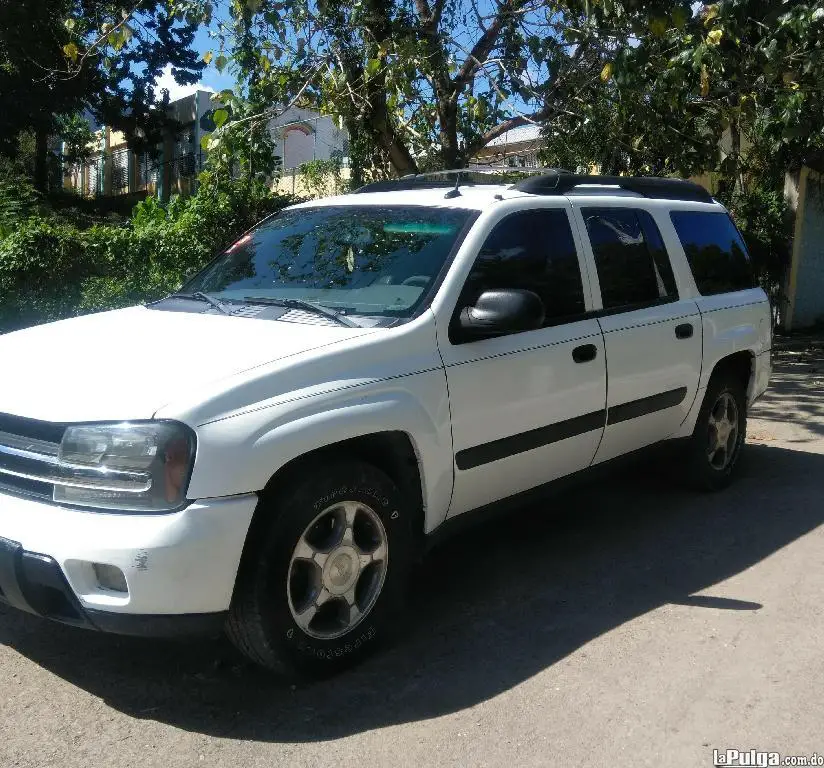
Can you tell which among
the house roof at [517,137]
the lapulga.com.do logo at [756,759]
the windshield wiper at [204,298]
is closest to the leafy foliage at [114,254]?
the windshield wiper at [204,298]

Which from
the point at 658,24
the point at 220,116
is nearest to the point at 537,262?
the point at 658,24

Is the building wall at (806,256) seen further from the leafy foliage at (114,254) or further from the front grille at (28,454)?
the front grille at (28,454)

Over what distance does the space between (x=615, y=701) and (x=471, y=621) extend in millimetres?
894

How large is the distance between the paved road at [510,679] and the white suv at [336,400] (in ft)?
1.04

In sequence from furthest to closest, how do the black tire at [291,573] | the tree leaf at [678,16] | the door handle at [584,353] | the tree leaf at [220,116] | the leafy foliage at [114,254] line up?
the tree leaf at [220,116], the leafy foliage at [114,254], the tree leaf at [678,16], the door handle at [584,353], the black tire at [291,573]

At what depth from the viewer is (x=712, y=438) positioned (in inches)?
252

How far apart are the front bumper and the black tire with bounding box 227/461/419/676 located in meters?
0.13

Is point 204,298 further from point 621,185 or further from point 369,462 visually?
point 621,185

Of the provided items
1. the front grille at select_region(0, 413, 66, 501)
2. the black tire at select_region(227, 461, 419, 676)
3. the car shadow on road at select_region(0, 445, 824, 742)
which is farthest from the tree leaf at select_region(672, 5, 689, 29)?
the front grille at select_region(0, 413, 66, 501)

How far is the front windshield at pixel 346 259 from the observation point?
4391 millimetres

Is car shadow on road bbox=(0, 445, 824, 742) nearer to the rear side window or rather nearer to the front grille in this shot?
the front grille

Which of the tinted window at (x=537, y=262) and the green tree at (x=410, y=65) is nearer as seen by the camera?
the tinted window at (x=537, y=262)

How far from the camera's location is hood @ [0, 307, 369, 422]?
344cm

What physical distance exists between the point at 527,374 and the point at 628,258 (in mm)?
1263
